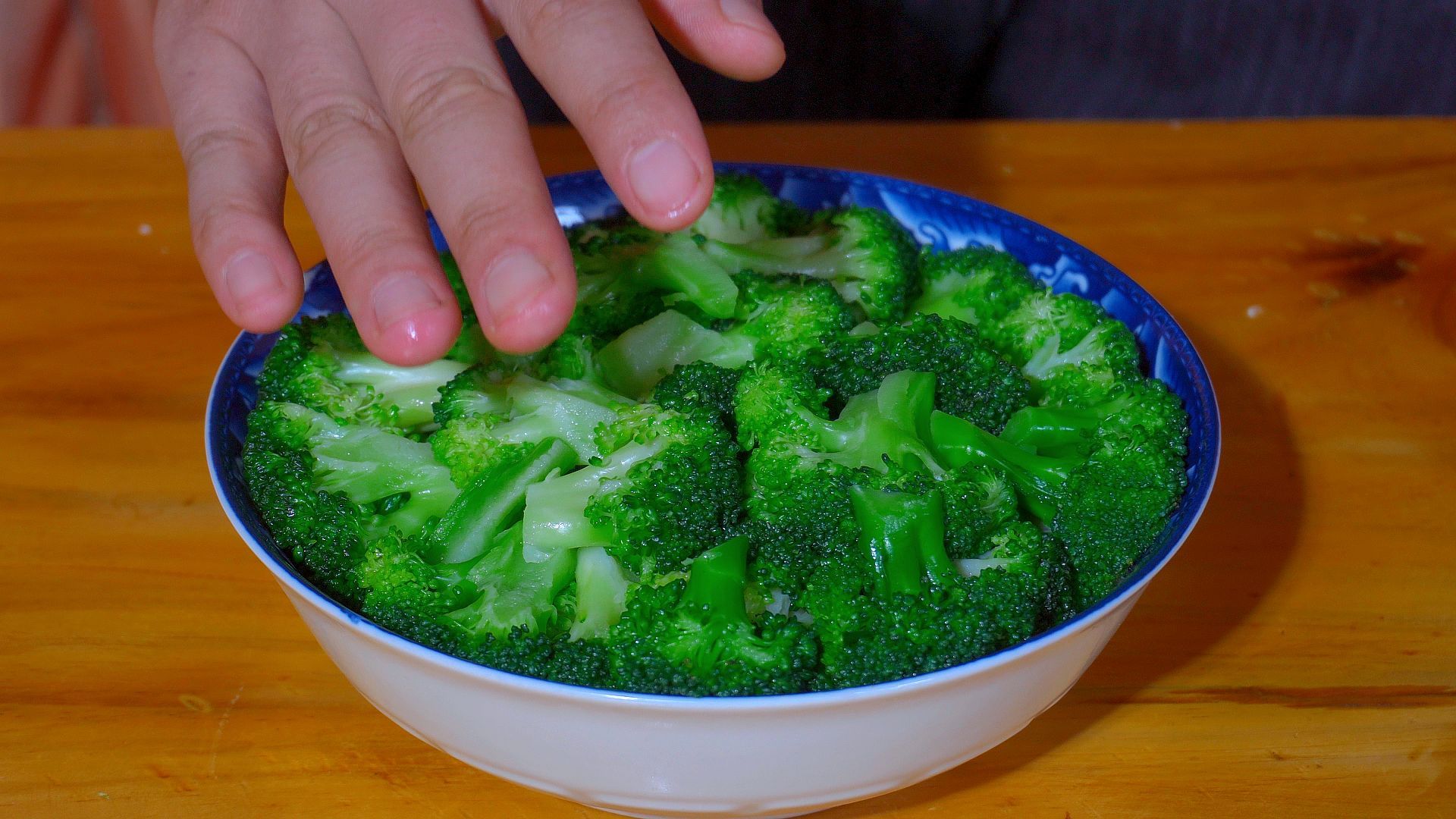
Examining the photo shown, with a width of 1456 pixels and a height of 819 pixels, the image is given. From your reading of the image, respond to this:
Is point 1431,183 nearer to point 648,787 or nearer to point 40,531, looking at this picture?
point 648,787

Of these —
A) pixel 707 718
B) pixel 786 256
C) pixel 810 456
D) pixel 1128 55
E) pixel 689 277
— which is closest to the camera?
pixel 707 718

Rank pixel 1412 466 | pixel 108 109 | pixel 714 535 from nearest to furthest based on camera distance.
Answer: pixel 714 535
pixel 1412 466
pixel 108 109

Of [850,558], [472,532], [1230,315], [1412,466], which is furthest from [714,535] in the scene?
[1230,315]

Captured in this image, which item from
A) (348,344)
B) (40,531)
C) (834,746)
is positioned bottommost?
(40,531)

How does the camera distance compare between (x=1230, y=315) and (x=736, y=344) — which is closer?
(x=736, y=344)

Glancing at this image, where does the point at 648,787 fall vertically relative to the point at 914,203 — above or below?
below

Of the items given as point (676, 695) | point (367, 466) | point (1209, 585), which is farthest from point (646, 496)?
point (1209, 585)

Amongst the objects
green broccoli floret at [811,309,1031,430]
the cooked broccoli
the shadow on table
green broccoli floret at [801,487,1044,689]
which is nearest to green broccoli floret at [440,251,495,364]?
the cooked broccoli

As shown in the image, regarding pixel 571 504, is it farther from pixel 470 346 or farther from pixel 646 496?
pixel 470 346
